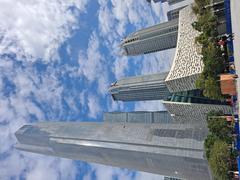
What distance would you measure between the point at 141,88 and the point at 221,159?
11451 cm

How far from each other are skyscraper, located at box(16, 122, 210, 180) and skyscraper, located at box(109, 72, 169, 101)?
71.9 ft

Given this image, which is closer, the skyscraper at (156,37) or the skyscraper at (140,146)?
the skyscraper at (140,146)

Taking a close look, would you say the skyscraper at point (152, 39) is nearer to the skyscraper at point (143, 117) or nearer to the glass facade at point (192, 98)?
the skyscraper at point (143, 117)

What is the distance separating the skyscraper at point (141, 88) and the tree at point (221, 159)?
10028 centimetres

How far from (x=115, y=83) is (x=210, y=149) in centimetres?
13313

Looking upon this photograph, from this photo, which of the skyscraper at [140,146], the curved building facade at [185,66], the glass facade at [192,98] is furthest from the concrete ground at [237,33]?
the skyscraper at [140,146]

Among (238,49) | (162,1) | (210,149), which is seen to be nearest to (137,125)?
(162,1)

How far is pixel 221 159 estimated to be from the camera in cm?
4666

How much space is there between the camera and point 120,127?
497 feet

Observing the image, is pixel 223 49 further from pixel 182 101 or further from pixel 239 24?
pixel 182 101

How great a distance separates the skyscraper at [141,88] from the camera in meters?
154

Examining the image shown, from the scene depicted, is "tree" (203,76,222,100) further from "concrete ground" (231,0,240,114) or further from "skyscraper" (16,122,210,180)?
"skyscraper" (16,122,210,180)

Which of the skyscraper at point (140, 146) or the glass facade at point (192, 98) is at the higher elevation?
the glass facade at point (192, 98)

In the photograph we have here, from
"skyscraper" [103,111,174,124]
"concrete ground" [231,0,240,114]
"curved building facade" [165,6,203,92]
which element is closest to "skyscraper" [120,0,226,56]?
"skyscraper" [103,111,174,124]
